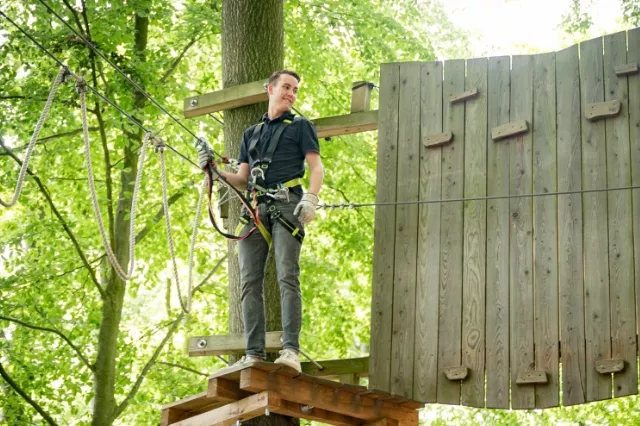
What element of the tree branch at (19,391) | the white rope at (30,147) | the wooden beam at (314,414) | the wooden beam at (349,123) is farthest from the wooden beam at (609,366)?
the tree branch at (19,391)

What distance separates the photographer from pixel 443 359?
5.47 m

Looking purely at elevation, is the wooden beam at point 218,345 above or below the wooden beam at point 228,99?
below

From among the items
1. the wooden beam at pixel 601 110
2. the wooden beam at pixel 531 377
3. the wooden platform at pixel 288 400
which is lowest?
the wooden platform at pixel 288 400

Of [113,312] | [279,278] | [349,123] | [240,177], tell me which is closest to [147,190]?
[113,312]

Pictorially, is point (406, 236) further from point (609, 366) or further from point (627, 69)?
point (627, 69)

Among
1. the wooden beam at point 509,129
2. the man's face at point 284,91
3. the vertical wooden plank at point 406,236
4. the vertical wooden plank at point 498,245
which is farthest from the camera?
the vertical wooden plank at point 406,236

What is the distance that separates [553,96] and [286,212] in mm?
1873

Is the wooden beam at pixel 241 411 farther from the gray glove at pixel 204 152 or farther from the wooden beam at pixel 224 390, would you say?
the gray glove at pixel 204 152

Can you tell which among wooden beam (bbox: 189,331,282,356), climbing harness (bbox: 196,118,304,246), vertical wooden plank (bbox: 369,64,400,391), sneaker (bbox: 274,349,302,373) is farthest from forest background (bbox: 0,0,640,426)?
sneaker (bbox: 274,349,302,373)

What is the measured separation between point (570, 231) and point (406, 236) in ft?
3.63

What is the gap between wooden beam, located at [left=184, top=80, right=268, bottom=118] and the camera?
640 cm

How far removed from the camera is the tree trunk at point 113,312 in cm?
1030

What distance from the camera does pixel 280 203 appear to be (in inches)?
204

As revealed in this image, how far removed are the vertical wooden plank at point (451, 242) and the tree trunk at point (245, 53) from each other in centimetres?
156
